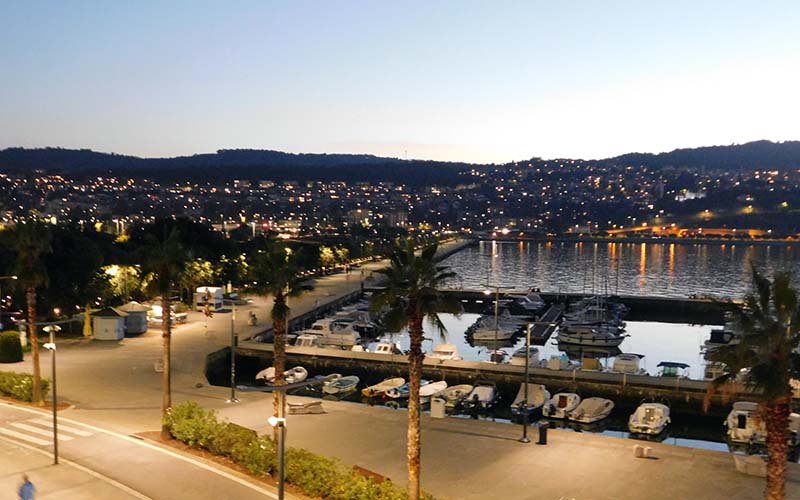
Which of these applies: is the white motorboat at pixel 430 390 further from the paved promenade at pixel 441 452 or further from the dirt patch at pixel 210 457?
the dirt patch at pixel 210 457

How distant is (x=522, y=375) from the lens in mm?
35438

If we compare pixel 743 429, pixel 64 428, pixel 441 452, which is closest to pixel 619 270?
pixel 743 429

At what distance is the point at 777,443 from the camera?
12.4 meters

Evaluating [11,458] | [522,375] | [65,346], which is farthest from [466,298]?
[11,458]

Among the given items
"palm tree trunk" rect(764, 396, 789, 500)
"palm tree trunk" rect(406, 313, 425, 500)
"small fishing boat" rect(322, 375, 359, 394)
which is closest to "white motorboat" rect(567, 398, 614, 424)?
"small fishing boat" rect(322, 375, 359, 394)

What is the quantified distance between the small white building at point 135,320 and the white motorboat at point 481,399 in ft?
70.1

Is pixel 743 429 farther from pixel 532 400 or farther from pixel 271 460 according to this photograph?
pixel 271 460

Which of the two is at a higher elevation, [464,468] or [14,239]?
[14,239]

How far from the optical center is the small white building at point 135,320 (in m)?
41.5

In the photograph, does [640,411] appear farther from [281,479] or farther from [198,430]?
[281,479]

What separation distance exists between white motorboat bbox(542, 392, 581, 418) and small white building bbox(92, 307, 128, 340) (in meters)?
24.6

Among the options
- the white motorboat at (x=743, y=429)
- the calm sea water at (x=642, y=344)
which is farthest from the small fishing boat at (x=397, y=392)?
the white motorboat at (x=743, y=429)

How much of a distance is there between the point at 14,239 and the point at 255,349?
710 inches

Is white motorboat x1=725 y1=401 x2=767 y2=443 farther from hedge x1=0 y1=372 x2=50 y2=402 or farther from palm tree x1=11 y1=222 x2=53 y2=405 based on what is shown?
palm tree x1=11 y1=222 x2=53 y2=405
